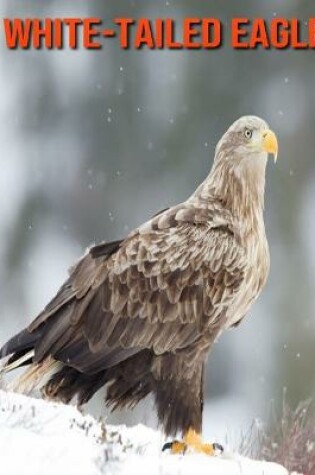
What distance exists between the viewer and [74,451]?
6551 mm

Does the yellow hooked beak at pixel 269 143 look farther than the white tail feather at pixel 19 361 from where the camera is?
Yes

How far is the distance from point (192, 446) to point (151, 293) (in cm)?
91

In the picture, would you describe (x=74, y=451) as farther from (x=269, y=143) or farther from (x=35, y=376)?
(x=269, y=143)

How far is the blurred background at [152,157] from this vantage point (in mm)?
24422

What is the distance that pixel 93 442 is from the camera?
6.77 metres

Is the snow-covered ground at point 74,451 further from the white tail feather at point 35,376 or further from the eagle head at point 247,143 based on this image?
the eagle head at point 247,143

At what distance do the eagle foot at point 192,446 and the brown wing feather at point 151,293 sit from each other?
0.51 meters

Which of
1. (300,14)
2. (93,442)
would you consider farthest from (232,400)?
(93,442)

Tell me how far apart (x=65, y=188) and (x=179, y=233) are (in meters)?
19.3

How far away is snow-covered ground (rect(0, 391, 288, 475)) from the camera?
21.0 ft

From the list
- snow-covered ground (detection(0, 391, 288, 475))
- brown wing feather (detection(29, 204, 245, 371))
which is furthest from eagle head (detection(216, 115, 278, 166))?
→ snow-covered ground (detection(0, 391, 288, 475))

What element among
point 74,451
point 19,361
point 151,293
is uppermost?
point 151,293

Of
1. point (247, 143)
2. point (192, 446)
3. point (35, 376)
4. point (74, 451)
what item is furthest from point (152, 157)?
point (74, 451)

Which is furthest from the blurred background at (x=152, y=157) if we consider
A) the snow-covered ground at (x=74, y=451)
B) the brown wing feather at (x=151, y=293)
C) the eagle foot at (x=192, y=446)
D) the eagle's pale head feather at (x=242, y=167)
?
the snow-covered ground at (x=74, y=451)
